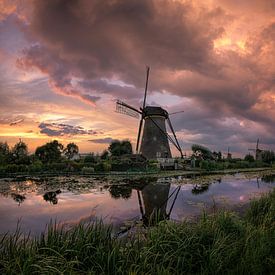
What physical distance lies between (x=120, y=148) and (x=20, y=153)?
17.4 m

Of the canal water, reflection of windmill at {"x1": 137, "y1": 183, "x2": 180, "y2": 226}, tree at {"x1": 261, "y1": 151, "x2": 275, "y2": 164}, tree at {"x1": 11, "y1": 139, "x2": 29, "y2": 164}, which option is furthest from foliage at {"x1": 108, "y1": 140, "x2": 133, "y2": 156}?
tree at {"x1": 261, "y1": 151, "x2": 275, "y2": 164}

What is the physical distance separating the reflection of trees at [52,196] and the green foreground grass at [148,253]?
7.26m

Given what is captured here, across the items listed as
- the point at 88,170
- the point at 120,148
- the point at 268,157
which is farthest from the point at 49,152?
the point at 268,157

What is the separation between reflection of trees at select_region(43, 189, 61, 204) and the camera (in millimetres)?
11578

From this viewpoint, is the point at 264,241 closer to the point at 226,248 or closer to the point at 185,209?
the point at 226,248

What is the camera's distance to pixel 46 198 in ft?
39.5

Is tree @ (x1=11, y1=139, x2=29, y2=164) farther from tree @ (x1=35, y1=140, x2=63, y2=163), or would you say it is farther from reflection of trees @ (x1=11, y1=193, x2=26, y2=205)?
reflection of trees @ (x1=11, y1=193, x2=26, y2=205)

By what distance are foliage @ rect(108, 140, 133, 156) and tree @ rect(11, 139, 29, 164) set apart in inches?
601

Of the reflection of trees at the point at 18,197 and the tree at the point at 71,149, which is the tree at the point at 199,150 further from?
the reflection of trees at the point at 18,197

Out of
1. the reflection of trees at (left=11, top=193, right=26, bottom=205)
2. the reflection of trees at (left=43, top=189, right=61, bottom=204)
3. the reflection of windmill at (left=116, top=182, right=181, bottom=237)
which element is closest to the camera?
the reflection of windmill at (left=116, top=182, right=181, bottom=237)

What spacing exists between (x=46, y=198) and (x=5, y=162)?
712 inches

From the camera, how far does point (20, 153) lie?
29.8m

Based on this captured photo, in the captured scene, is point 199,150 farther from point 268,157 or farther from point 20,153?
point 20,153

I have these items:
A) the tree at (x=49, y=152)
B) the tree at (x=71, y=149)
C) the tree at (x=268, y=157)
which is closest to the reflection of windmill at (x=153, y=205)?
the tree at (x=49, y=152)
